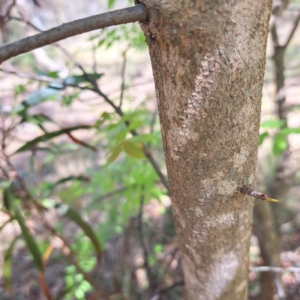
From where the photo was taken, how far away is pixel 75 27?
1.30ft

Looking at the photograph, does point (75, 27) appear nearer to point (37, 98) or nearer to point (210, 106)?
point (210, 106)

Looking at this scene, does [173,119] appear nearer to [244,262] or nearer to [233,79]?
[233,79]

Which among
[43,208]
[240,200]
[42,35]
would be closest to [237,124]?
[240,200]

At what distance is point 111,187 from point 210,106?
60.3 inches

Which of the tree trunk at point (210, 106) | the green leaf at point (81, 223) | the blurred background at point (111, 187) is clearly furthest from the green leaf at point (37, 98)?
the tree trunk at point (210, 106)

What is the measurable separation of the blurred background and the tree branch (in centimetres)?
46

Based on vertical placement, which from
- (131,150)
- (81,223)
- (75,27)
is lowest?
(81,223)

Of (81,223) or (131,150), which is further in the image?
(81,223)

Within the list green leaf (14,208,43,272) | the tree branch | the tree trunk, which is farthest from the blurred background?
the tree branch

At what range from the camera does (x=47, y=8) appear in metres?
→ 2.13

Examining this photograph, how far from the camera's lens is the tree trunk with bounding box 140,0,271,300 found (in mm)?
393

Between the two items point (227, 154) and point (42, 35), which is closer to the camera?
point (42, 35)

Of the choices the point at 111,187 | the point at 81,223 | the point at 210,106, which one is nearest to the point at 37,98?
the point at 81,223

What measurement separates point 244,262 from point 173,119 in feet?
1.48
